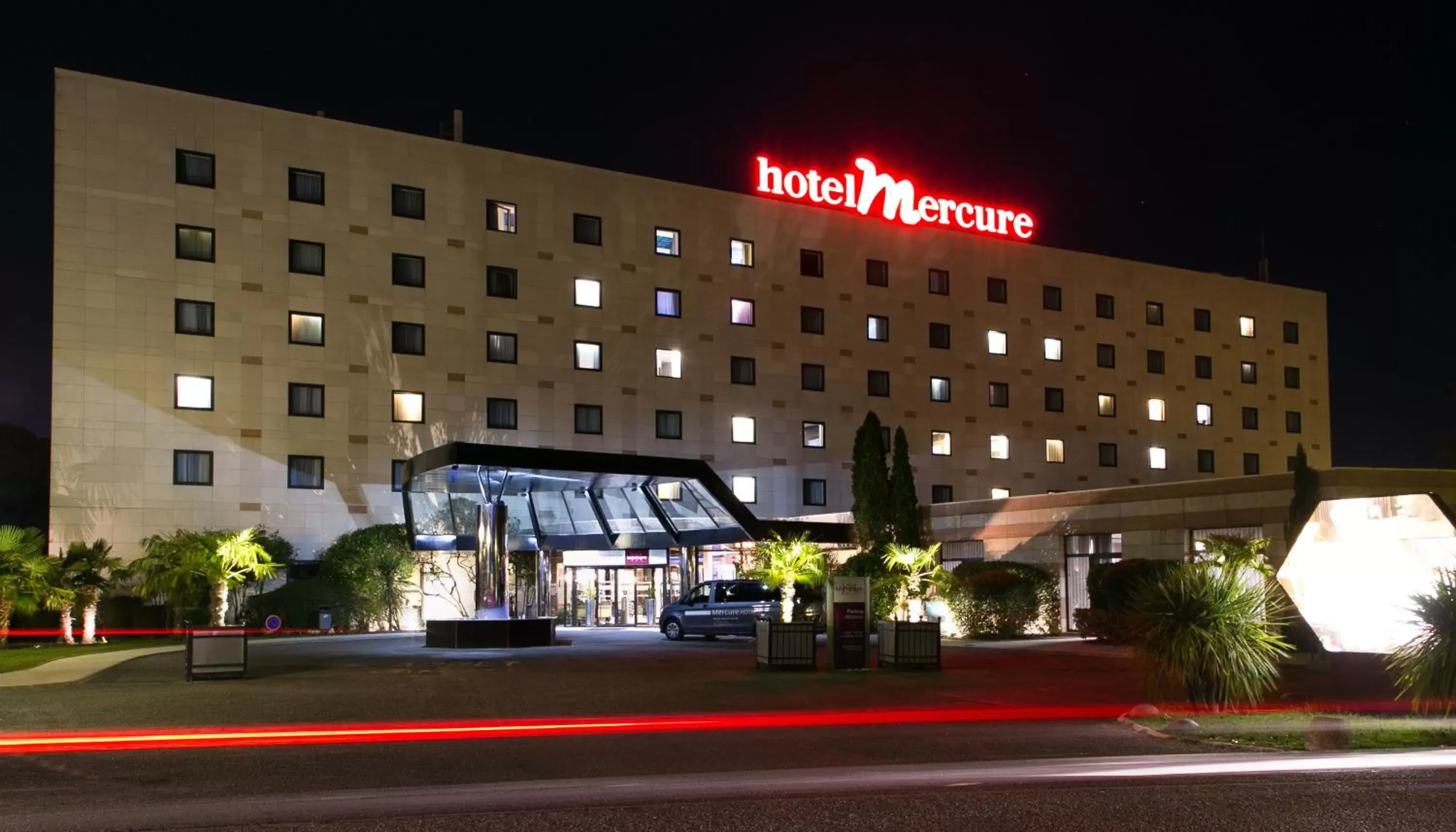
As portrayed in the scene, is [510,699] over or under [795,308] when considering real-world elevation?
under

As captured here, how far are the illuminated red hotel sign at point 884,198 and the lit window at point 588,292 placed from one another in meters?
8.88

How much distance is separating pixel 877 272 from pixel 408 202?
20.8 meters

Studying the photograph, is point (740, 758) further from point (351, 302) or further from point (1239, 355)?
point (1239, 355)

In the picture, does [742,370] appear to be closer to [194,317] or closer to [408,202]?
[408,202]

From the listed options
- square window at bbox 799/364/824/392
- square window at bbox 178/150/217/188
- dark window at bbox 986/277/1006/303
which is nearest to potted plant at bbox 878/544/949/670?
square window at bbox 799/364/824/392

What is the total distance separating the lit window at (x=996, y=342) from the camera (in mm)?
57469

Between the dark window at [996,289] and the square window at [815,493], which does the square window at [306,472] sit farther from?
the dark window at [996,289]

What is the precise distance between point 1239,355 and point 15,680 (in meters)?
58.8

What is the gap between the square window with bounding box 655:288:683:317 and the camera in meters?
49.6

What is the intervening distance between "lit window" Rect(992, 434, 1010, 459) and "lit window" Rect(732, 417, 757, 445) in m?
12.5

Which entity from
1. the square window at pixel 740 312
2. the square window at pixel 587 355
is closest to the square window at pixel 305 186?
the square window at pixel 587 355

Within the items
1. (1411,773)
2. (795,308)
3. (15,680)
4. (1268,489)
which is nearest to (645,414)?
(795,308)

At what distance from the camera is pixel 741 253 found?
170 feet

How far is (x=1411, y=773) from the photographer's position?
34.7 feet
